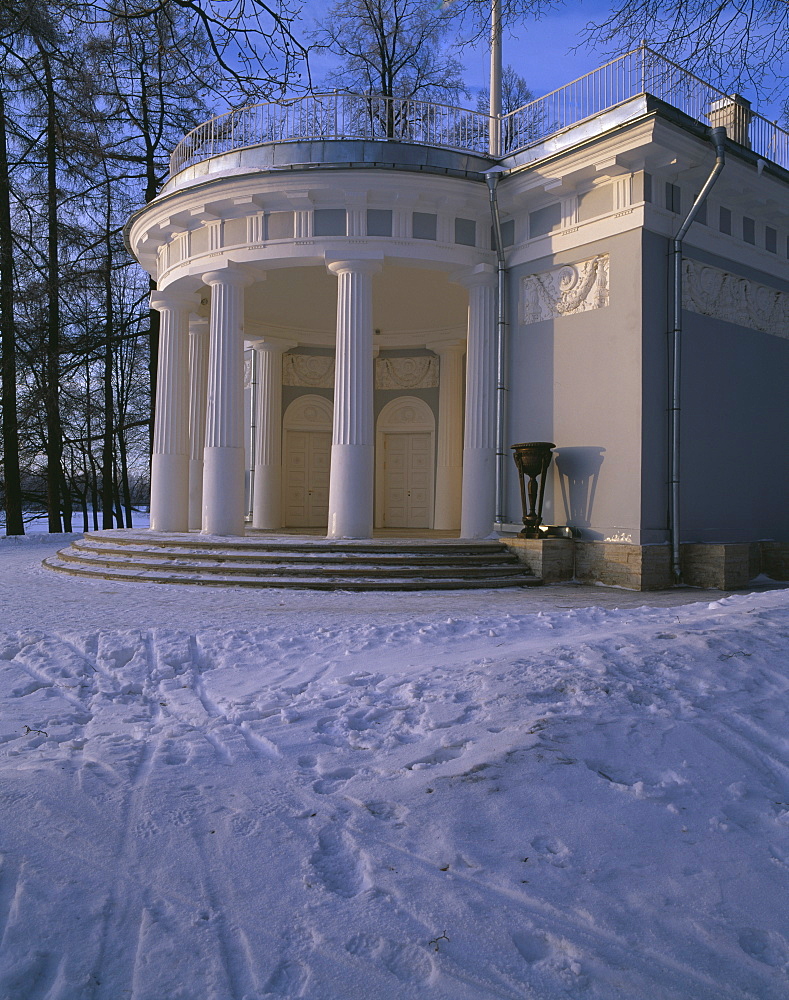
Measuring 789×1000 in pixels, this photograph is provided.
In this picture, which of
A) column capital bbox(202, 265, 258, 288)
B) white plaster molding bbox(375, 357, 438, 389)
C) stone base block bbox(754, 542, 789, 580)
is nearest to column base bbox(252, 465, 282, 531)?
white plaster molding bbox(375, 357, 438, 389)

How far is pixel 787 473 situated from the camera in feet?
38.3

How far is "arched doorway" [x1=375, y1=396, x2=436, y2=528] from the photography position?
1653 cm

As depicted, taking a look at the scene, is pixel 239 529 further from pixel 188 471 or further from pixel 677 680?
pixel 677 680

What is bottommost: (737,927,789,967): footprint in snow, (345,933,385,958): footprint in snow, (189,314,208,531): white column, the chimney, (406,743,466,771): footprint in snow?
(737,927,789,967): footprint in snow

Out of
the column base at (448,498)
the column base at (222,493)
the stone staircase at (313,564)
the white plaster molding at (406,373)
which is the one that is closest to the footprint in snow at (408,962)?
the stone staircase at (313,564)

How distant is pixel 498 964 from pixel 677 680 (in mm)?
2581

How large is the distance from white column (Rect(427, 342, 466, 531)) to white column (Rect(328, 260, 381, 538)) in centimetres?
482

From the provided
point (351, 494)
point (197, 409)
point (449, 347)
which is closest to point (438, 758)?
point (351, 494)

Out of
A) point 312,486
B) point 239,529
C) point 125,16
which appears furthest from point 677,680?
point 312,486

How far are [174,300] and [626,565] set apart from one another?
8835 mm

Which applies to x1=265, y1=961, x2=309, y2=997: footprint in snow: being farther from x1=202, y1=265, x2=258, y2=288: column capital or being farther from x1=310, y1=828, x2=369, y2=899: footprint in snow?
x1=202, y1=265, x2=258, y2=288: column capital

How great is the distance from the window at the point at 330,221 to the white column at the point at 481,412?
6.61 feet

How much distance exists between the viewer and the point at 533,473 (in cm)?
1023

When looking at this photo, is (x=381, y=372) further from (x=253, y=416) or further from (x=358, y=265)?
(x=358, y=265)
